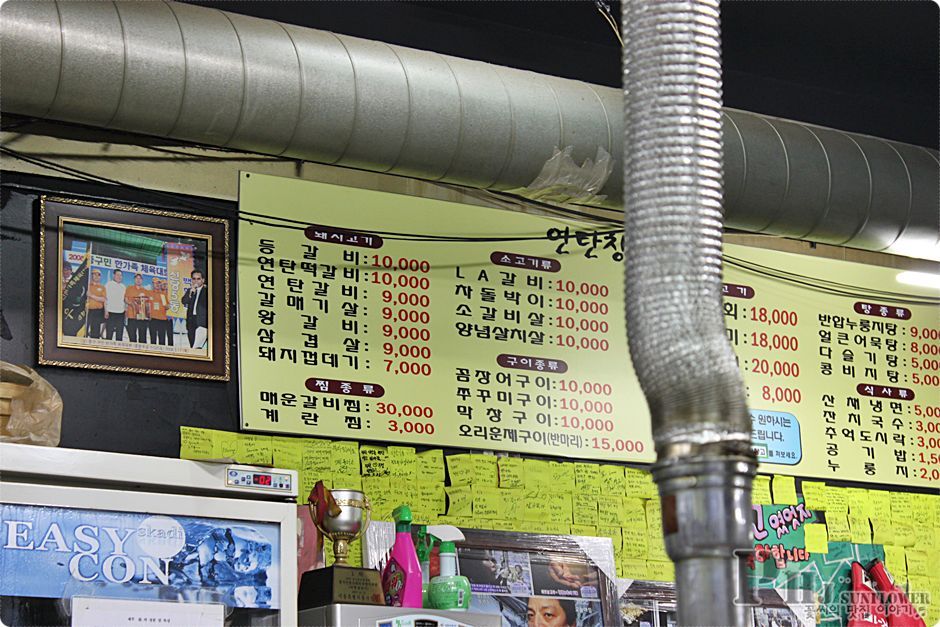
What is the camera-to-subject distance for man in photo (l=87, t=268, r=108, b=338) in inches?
156

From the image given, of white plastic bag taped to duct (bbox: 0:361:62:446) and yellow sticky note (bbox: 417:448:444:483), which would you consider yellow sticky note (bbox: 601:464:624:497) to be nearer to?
yellow sticky note (bbox: 417:448:444:483)

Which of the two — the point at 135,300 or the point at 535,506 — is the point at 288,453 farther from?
the point at 535,506

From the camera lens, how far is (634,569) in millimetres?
4605

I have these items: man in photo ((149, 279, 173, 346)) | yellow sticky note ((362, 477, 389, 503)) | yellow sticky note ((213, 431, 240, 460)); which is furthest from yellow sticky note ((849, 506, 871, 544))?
man in photo ((149, 279, 173, 346))

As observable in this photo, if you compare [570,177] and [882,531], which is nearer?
[570,177]

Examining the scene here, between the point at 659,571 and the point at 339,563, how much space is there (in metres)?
1.40

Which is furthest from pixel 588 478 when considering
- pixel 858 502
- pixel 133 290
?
pixel 133 290

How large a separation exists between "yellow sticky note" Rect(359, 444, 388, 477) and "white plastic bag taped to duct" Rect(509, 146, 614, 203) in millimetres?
976

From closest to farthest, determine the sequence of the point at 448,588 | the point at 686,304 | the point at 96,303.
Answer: the point at 686,304 → the point at 448,588 → the point at 96,303

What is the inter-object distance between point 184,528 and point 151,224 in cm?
115

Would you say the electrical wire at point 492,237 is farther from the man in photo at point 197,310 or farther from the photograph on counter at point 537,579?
the photograph on counter at point 537,579

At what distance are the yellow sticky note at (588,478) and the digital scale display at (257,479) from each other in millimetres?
1335

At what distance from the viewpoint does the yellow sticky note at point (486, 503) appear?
173 inches

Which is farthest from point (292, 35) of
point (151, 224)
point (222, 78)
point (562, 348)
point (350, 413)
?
point (562, 348)
